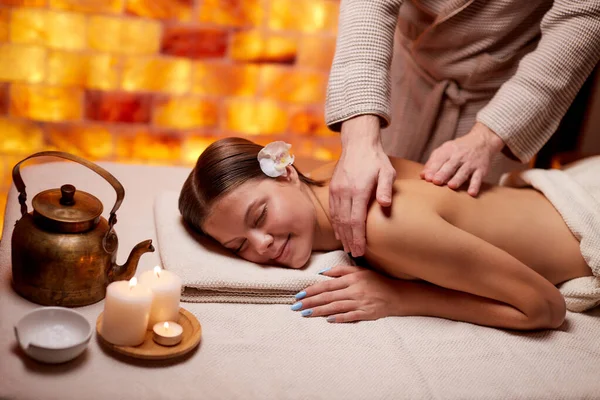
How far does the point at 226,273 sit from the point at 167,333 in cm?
30

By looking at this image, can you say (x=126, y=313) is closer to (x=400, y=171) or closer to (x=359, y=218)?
(x=359, y=218)

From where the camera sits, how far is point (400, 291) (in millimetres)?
1729

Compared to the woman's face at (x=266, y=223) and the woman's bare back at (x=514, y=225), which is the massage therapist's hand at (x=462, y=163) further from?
the woman's face at (x=266, y=223)

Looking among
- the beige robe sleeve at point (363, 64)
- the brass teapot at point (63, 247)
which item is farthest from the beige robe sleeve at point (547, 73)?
the brass teapot at point (63, 247)

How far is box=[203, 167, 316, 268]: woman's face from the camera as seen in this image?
67.7 inches

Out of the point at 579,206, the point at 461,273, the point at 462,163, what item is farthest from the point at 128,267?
the point at 579,206

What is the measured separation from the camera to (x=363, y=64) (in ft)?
6.26

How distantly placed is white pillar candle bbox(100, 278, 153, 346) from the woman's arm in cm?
58

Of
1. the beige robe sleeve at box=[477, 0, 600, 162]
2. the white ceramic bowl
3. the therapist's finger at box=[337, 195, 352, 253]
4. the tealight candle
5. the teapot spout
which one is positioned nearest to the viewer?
the white ceramic bowl

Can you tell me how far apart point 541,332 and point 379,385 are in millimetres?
536

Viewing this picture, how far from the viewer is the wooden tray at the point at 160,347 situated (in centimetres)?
137

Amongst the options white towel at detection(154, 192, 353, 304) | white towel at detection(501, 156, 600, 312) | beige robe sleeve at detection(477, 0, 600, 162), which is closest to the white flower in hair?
white towel at detection(154, 192, 353, 304)

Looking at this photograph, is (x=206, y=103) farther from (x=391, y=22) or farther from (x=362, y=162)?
(x=362, y=162)

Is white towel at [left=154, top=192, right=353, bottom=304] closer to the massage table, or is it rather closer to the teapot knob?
the massage table
